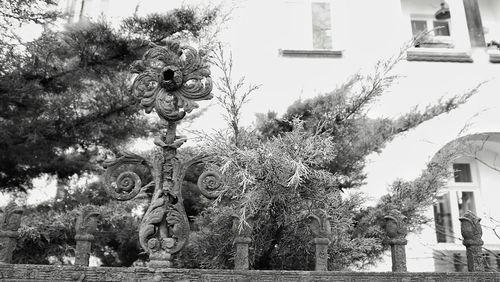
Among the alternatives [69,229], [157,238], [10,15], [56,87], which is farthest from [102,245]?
[157,238]

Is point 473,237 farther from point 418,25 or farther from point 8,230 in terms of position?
point 418,25

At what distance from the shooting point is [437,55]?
261 inches

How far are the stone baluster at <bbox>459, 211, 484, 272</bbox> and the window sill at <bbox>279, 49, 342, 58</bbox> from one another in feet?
14.8

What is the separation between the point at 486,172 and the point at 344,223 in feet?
15.8

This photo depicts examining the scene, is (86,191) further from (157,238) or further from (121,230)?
(157,238)

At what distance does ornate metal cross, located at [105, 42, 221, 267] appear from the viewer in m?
2.30

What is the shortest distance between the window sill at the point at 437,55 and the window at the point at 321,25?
1.24 m

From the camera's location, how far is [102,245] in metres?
4.80

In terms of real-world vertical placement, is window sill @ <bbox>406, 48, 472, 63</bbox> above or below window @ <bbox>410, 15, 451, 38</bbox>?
below

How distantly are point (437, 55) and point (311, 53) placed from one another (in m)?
1.86

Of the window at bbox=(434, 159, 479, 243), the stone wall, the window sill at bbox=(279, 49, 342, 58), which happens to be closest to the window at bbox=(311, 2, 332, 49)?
the window sill at bbox=(279, 49, 342, 58)

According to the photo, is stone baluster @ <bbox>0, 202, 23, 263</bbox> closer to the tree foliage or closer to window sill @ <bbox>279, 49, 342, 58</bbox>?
the tree foliage

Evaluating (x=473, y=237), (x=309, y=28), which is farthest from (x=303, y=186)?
(x=309, y=28)

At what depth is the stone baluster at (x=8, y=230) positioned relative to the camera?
2.33 metres
